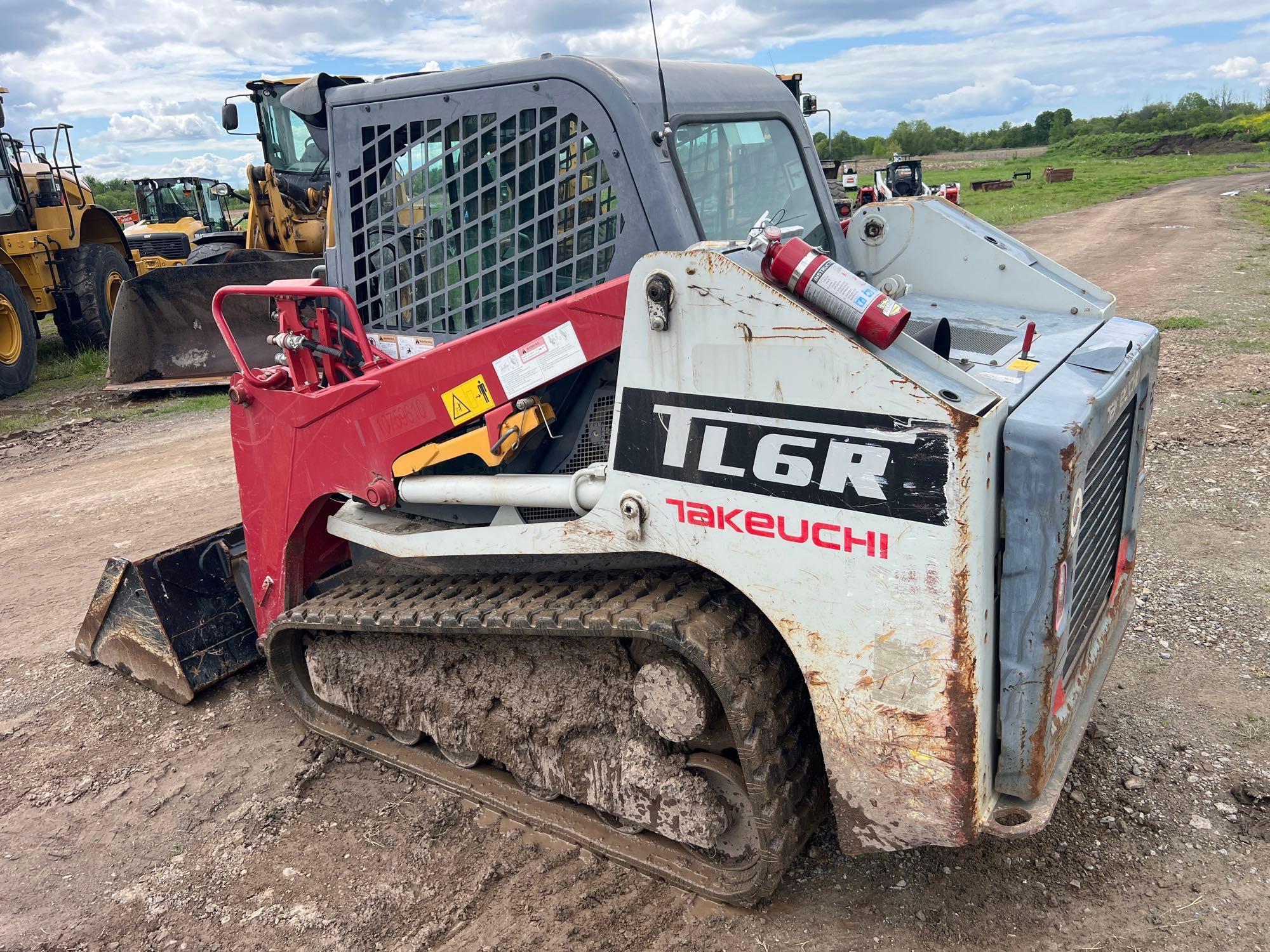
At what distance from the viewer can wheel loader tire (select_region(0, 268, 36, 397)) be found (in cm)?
1113

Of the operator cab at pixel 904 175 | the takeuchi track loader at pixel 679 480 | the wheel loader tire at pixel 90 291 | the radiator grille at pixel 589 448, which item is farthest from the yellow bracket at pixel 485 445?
the operator cab at pixel 904 175

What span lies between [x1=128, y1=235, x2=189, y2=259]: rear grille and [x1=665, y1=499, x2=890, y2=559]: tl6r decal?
719 inches

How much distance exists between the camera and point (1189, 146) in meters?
51.7

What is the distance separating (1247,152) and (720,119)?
54.7m

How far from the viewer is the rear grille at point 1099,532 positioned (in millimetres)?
2650

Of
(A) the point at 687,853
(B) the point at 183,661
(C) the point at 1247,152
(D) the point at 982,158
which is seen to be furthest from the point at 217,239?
(D) the point at 982,158

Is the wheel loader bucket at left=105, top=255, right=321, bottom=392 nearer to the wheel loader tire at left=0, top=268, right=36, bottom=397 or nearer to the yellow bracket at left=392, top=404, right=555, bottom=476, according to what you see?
the wheel loader tire at left=0, top=268, right=36, bottom=397

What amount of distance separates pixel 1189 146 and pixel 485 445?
60.2m

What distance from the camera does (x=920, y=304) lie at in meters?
3.64

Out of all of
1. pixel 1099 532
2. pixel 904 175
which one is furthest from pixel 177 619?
pixel 904 175

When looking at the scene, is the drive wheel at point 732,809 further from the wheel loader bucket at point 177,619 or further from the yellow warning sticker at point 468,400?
the wheel loader bucket at point 177,619

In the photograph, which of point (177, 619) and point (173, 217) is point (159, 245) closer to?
point (173, 217)

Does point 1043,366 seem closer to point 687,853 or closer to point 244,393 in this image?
point 687,853

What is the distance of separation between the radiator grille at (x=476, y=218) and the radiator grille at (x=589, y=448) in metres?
0.40
